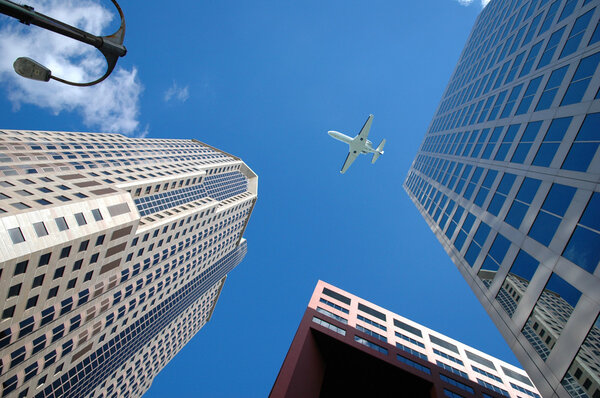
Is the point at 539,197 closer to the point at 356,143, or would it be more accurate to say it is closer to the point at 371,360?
the point at 371,360

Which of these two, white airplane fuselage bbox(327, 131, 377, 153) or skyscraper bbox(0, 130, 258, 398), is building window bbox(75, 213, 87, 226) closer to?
skyscraper bbox(0, 130, 258, 398)

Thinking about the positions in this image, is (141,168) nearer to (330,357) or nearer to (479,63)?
(330,357)

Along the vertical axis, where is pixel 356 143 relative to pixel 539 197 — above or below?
above

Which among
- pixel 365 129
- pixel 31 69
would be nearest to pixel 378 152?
pixel 365 129

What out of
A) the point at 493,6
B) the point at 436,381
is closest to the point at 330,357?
the point at 436,381

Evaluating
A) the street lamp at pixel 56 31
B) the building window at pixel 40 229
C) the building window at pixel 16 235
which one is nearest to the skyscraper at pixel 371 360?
the building window at pixel 40 229

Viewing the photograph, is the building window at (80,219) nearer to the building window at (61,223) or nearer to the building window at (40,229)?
the building window at (61,223)
